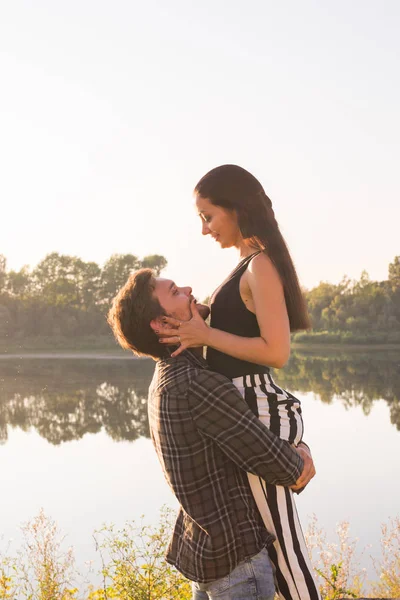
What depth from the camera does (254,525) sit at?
1.97 metres

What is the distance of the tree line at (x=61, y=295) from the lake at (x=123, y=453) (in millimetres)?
18103

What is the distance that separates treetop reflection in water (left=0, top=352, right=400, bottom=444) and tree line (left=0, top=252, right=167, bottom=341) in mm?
8440

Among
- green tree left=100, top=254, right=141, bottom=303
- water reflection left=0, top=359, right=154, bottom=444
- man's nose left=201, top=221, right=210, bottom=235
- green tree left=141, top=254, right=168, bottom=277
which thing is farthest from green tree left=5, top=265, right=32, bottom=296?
man's nose left=201, top=221, right=210, bottom=235

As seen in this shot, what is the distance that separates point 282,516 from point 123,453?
Result: 1392cm

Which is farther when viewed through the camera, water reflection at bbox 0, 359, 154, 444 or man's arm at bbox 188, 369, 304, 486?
water reflection at bbox 0, 359, 154, 444

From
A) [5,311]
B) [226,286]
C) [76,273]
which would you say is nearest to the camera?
[226,286]

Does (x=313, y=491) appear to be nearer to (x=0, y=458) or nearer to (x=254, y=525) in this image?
(x=0, y=458)

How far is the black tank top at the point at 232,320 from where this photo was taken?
2.14 m

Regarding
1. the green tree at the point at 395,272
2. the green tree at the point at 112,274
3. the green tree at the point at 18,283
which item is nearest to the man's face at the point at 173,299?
the green tree at the point at 112,274

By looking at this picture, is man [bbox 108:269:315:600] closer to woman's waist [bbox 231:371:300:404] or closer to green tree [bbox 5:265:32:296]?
woman's waist [bbox 231:371:300:404]

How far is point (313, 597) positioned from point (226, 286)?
0.94m

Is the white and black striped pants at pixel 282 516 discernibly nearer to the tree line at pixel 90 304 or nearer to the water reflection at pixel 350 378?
the water reflection at pixel 350 378

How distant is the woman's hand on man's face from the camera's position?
2.08 m

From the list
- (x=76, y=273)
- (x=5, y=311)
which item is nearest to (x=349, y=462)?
(x=5, y=311)
